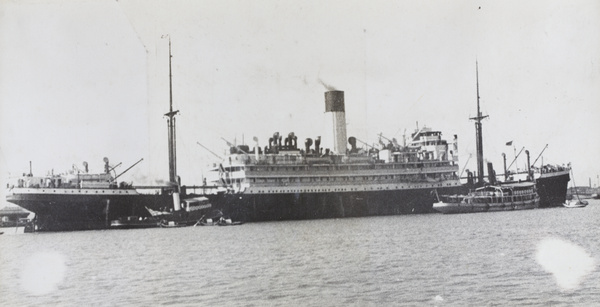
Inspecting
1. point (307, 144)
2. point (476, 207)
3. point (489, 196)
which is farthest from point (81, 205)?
point (489, 196)

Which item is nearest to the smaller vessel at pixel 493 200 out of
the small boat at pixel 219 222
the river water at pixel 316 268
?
the small boat at pixel 219 222

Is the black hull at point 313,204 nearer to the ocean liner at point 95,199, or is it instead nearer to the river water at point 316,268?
the ocean liner at point 95,199

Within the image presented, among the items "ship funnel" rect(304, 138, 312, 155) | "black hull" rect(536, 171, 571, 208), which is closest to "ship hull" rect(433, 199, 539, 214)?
"black hull" rect(536, 171, 571, 208)

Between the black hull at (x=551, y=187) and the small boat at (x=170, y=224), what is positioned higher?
the black hull at (x=551, y=187)

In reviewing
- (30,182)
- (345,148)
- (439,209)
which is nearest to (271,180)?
(345,148)

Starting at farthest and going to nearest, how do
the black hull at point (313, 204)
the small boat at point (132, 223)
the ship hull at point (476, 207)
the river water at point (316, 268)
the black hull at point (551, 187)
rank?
the black hull at point (551, 187) → the ship hull at point (476, 207) → the black hull at point (313, 204) → the small boat at point (132, 223) → the river water at point (316, 268)

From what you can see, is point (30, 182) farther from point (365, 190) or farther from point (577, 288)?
point (577, 288)

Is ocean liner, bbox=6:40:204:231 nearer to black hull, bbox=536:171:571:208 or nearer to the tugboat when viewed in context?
the tugboat

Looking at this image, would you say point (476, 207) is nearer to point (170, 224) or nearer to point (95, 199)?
point (170, 224)

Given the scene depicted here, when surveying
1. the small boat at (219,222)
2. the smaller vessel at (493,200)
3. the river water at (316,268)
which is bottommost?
the river water at (316,268)
